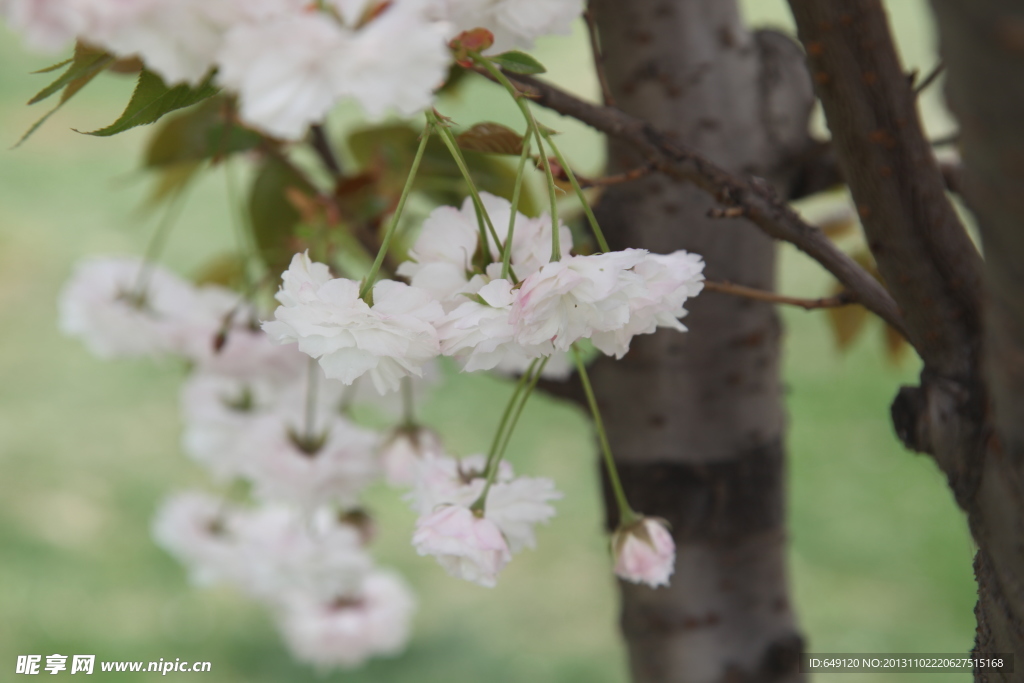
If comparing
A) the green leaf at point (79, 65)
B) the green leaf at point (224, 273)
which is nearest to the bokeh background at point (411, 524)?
the green leaf at point (224, 273)

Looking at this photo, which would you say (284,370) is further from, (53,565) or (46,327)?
(46,327)

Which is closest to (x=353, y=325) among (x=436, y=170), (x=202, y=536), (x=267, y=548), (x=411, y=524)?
(x=436, y=170)

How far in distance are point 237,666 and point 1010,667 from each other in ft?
4.35

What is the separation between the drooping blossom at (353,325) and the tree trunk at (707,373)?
0.29 meters

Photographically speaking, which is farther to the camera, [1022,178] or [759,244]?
[759,244]

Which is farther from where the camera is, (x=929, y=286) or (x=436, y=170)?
(x=436, y=170)

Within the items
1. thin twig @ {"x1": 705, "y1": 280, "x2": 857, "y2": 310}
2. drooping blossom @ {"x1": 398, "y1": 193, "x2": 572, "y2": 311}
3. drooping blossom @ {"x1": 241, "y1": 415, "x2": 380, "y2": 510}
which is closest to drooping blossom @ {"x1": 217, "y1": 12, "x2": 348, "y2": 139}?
drooping blossom @ {"x1": 398, "y1": 193, "x2": 572, "y2": 311}

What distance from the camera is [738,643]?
624 millimetres

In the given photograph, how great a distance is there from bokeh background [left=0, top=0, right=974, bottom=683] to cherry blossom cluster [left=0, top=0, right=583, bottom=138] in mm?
634

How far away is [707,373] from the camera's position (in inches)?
23.2

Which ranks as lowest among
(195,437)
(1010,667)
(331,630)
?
(1010,667)

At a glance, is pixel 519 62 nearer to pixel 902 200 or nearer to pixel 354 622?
pixel 902 200

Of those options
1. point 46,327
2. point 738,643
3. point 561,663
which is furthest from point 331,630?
point 46,327

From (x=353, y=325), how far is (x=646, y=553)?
0.59 ft
